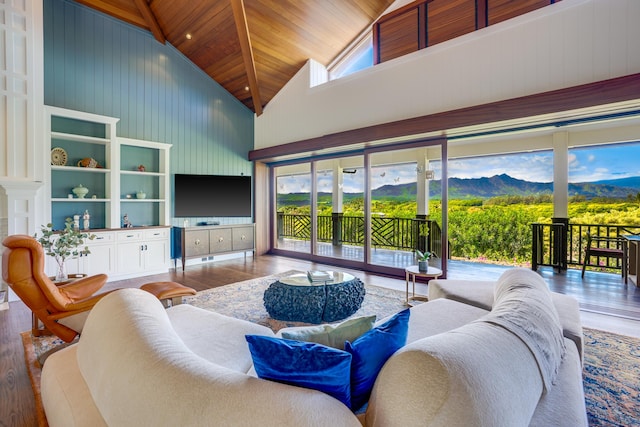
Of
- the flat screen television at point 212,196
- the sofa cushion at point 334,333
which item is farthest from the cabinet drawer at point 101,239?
the sofa cushion at point 334,333

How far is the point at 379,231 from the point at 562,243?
327 cm

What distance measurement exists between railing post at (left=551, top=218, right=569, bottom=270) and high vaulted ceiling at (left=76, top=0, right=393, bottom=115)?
518cm

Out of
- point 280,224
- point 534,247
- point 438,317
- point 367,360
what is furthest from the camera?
point 280,224

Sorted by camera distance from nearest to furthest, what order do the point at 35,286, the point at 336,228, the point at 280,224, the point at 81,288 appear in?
1. the point at 35,286
2. the point at 81,288
3. the point at 336,228
4. the point at 280,224

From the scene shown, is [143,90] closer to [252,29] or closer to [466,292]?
[252,29]

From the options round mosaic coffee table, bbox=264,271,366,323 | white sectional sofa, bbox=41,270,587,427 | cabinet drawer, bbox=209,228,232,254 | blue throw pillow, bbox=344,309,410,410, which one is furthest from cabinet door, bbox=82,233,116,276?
blue throw pillow, bbox=344,309,410,410

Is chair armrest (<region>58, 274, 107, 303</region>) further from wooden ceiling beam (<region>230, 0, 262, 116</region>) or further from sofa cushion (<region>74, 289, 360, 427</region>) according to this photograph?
wooden ceiling beam (<region>230, 0, 262, 116</region>)

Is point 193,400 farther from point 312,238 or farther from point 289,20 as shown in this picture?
point 289,20

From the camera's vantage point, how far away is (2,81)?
3943mm

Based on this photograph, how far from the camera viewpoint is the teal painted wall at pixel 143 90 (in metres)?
4.78

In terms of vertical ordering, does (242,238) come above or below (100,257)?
above

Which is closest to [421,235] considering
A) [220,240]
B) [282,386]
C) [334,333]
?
[220,240]

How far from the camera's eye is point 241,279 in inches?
196

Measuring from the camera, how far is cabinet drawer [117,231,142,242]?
5004 millimetres
